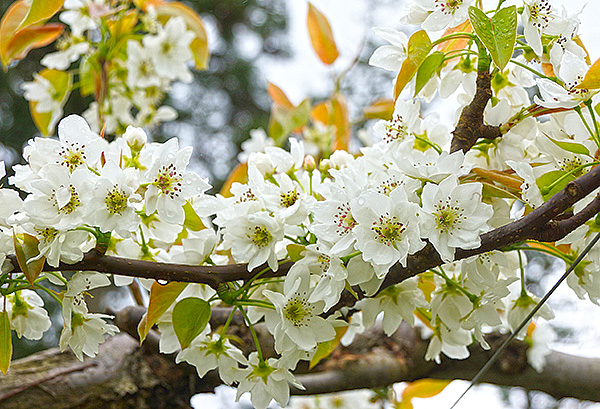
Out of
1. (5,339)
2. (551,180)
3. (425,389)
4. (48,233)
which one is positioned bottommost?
(425,389)

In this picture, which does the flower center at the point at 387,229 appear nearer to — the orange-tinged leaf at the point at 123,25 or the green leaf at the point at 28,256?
the green leaf at the point at 28,256

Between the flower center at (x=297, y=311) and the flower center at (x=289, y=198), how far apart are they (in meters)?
0.07

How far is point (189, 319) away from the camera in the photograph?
1.51 ft

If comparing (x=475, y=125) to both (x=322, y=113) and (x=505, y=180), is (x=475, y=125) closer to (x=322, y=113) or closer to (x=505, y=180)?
(x=505, y=180)

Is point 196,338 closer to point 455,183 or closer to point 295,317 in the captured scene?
point 295,317

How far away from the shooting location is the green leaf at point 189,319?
0.46 metres

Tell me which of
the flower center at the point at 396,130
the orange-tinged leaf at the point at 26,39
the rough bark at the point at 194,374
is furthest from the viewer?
the orange-tinged leaf at the point at 26,39

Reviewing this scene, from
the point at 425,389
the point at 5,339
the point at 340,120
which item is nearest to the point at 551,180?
the point at 5,339

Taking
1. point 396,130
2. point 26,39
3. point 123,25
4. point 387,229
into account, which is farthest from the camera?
point 123,25

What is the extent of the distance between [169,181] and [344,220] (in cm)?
12

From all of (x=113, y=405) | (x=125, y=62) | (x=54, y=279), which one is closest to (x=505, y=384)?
(x=113, y=405)

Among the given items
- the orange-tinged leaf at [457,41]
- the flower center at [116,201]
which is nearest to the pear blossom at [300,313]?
the flower center at [116,201]

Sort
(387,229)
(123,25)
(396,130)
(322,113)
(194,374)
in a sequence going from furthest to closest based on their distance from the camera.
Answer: (322,113) → (123,25) → (194,374) → (396,130) → (387,229)

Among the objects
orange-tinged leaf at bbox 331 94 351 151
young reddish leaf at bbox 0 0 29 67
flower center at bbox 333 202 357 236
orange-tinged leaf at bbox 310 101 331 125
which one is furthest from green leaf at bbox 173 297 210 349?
orange-tinged leaf at bbox 310 101 331 125
